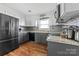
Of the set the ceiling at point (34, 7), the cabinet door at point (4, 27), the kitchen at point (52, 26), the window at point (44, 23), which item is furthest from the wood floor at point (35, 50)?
the ceiling at point (34, 7)

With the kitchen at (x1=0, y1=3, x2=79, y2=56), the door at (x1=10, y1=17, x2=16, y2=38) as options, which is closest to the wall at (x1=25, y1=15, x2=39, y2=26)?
the kitchen at (x1=0, y1=3, x2=79, y2=56)

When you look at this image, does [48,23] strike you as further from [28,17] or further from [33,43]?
[33,43]

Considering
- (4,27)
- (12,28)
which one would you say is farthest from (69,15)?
(12,28)

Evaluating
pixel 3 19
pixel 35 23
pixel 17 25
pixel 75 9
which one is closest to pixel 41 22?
pixel 35 23

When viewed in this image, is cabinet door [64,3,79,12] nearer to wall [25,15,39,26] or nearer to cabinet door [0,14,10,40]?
wall [25,15,39,26]

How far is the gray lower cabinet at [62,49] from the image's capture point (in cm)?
103

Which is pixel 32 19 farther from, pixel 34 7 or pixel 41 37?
Result: pixel 41 37

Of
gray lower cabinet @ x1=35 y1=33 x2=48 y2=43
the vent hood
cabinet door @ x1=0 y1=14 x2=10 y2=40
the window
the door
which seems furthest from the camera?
the door

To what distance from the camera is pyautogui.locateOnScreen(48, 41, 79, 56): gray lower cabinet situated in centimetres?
103

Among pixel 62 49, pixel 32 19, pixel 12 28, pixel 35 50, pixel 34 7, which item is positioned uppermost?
pixel 34 7

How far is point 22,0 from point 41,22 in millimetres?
467

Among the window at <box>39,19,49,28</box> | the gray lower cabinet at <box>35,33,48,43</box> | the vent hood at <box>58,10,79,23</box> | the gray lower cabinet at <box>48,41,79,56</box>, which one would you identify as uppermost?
the vent hood at <box>58,10,79,23</box>

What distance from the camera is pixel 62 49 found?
1168 millimetres

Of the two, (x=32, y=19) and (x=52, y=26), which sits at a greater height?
(x=32, y=19)
